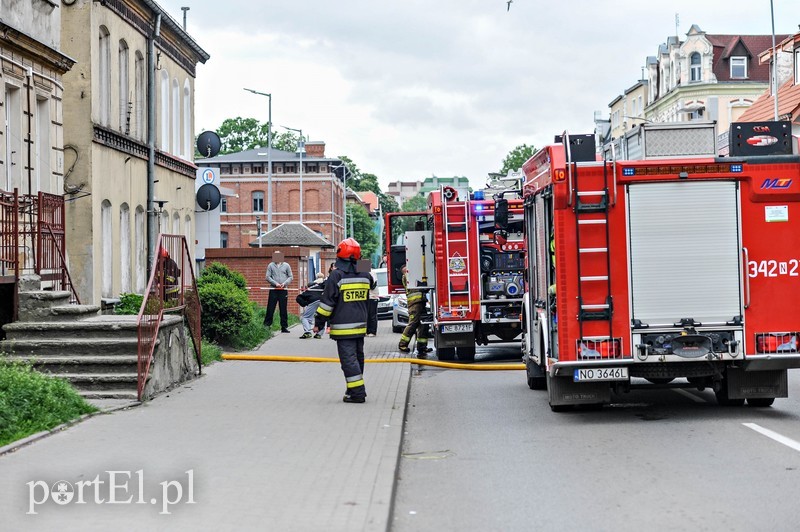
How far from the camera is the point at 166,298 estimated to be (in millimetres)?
15539

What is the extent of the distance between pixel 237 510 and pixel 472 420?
562 cm

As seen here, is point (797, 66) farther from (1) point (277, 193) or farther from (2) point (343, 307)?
(1) point (277, 193)

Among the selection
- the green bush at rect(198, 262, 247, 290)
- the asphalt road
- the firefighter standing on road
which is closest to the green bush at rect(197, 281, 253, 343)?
the firefighter standing on road

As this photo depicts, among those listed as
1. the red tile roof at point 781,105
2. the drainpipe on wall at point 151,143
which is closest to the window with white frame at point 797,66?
the red tile roof at point 781,105

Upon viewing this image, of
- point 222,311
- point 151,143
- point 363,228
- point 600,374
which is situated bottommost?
point 600,374

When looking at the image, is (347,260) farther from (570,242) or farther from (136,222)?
(136,222)

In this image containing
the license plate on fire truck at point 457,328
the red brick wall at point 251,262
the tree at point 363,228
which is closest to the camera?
the license plate on fire truck at point 457,328

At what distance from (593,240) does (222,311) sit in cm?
1106

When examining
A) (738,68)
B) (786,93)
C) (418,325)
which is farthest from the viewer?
(738,68)

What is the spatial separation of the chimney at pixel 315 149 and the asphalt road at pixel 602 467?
8611cm

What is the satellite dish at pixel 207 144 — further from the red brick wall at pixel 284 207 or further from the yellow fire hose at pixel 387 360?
the red brick wall at pixel 284 207

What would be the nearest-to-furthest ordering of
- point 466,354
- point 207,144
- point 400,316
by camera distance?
point 466,354 < point 400,316 < point 207,144

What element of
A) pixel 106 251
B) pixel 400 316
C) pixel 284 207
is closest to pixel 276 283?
pixel 400 316

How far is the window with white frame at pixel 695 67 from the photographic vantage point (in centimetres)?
7575
